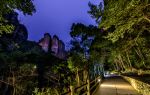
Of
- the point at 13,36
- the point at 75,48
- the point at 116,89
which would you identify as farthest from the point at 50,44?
the point at 116,89

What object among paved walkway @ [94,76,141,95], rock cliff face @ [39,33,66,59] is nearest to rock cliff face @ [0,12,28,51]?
rock cliff face @ [39,33,66,59]

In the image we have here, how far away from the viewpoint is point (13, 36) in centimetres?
5056

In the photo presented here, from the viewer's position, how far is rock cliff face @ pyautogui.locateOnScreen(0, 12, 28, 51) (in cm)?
4138

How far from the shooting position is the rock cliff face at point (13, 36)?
4138 centimetres

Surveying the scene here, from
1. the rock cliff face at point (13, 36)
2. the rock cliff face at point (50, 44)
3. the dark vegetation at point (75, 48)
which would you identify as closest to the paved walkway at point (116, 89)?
the dark vegetation at point (75, 48)

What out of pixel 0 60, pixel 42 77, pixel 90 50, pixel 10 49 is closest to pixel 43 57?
pixel 42 77

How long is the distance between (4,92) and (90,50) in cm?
2787

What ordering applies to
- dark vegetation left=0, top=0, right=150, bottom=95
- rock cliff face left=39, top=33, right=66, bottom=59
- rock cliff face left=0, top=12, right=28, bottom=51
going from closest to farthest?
dark vegetation left=0, top=0, right=150, bottom=95
rock cliff face left=0, top=12, right=28, bottom=51
rock cliff face left=39, top=33, right=66, bottom=59

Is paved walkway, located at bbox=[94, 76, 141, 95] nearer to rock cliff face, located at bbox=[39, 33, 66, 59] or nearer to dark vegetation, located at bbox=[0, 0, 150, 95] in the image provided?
dark vegetation, located at bbox=[0, 0, 150, 95]

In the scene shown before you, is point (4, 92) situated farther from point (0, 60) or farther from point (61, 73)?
point (61, 73)

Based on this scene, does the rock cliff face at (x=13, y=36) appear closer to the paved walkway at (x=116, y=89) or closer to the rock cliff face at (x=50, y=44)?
the rock cliff face at (x=50, y=44)

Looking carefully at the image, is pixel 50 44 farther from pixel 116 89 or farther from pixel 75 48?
pixel 116 89

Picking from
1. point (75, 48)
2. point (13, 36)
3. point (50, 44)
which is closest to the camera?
point (13, 36)

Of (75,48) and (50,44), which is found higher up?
(50,44)
